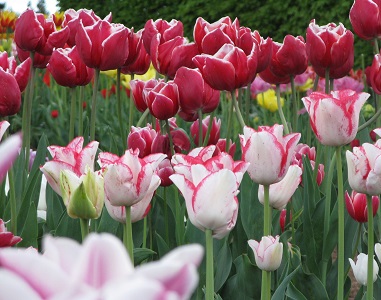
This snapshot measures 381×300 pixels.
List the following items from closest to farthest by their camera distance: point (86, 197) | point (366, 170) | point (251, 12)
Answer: point (86, 197)
point (366, 170)
point (251, 12)

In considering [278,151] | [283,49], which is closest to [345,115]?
[278,151]

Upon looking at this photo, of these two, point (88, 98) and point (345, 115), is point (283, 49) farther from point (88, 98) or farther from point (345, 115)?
point (88, 98)

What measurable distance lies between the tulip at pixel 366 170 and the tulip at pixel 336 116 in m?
0.03

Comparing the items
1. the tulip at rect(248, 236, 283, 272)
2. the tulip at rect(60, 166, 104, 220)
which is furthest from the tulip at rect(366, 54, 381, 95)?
the tulip at rect(60, 166, 104, 220)

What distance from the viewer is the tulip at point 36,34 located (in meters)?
1.51

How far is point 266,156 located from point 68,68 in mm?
664

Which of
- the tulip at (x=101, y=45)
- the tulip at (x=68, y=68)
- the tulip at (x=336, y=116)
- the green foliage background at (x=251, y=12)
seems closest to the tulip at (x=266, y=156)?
the tulip at (x=336, y=116)

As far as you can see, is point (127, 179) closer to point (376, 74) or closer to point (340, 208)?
point (340, 208)

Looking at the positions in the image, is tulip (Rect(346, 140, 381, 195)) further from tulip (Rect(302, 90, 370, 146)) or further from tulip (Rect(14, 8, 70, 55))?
tulip (Rect(14, 8, 70, 55))

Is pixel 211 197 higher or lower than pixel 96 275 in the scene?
lower

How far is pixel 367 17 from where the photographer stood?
1.59m

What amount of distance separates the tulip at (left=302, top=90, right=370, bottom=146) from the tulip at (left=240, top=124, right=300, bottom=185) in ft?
0.23

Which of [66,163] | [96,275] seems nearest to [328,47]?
[66,163]

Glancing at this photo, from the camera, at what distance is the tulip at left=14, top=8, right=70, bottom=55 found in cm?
151
